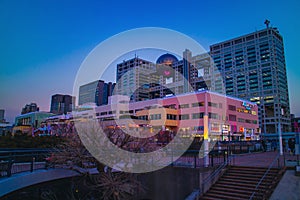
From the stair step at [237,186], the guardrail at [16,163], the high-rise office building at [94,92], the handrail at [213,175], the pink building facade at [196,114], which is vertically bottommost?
the stair step at [237,186]

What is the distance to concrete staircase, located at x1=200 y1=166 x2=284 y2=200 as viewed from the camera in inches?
404

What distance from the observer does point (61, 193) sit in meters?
13.6

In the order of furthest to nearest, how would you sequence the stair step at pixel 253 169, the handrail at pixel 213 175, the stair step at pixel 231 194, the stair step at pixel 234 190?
the stair step at pixel 253 169 < the handrail at pixel 213 175 < the stair step at pixel 234 190 < the stair step at pixel 231 194

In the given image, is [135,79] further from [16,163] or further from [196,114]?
[16,163]

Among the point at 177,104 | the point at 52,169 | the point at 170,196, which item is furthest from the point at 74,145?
the point at 177,104

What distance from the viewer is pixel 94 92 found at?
168875 mm

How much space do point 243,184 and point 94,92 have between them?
164 m

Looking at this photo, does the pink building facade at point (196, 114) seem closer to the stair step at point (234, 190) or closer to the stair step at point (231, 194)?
the stair step at point (234, 190)

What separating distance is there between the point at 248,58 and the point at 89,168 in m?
137

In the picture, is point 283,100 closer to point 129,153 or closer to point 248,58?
point 248,58

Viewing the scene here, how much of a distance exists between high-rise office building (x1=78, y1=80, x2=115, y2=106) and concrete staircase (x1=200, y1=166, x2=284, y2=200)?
151 metres

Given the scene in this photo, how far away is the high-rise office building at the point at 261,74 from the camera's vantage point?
411ft

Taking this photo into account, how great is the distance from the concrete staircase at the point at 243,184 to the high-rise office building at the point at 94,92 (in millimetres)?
151158

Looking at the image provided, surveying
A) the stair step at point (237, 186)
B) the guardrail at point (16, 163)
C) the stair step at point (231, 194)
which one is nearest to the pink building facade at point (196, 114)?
the guardrail at point (16, 163)
